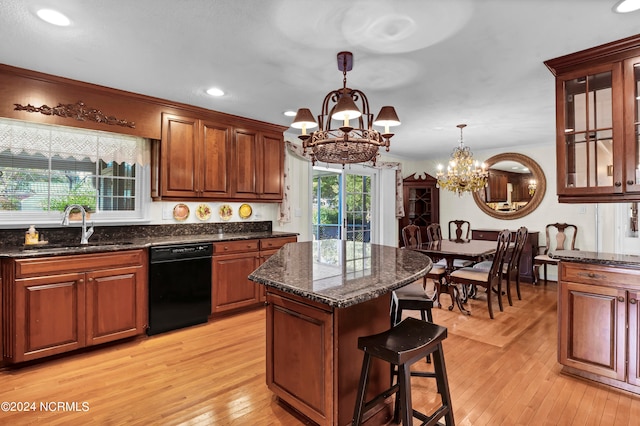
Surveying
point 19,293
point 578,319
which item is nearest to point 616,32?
point 578,319

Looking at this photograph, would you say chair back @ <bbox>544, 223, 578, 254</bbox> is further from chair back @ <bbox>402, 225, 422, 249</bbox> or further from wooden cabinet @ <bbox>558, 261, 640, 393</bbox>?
wooden cabinet @ <bbox>558, 261, 640, 393</bbox>

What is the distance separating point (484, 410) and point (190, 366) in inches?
→ 82.6

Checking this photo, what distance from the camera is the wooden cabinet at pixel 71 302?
252 cm

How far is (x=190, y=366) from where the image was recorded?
2619 millimetres

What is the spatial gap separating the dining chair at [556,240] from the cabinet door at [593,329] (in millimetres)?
3109

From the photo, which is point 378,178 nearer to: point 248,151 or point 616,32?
point 248,151

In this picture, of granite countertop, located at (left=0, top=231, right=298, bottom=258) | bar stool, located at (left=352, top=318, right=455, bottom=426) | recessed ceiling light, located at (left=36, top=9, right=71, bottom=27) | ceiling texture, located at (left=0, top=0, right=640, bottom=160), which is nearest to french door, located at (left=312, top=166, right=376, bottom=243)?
granite countertop, located at (left=0, top=231, right=298, bottom=258)

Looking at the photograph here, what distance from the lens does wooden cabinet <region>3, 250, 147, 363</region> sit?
2.52 meters

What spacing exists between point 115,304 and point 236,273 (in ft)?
3.98

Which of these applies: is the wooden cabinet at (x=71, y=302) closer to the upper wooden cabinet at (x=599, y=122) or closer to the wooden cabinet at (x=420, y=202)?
the upper wooden cabinet at (x=599, y=122)

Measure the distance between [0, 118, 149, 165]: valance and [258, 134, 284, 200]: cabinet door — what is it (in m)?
1.38

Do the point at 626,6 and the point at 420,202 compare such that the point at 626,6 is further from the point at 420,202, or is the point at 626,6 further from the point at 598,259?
the point at 420,202

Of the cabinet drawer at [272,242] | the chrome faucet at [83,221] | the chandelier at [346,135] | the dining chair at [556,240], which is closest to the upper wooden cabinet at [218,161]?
the cabinet drawer at [272,242]

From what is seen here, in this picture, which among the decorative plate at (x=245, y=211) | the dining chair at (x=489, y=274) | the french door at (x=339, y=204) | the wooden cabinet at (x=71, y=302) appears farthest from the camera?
the french door at (x=339, y=204)
